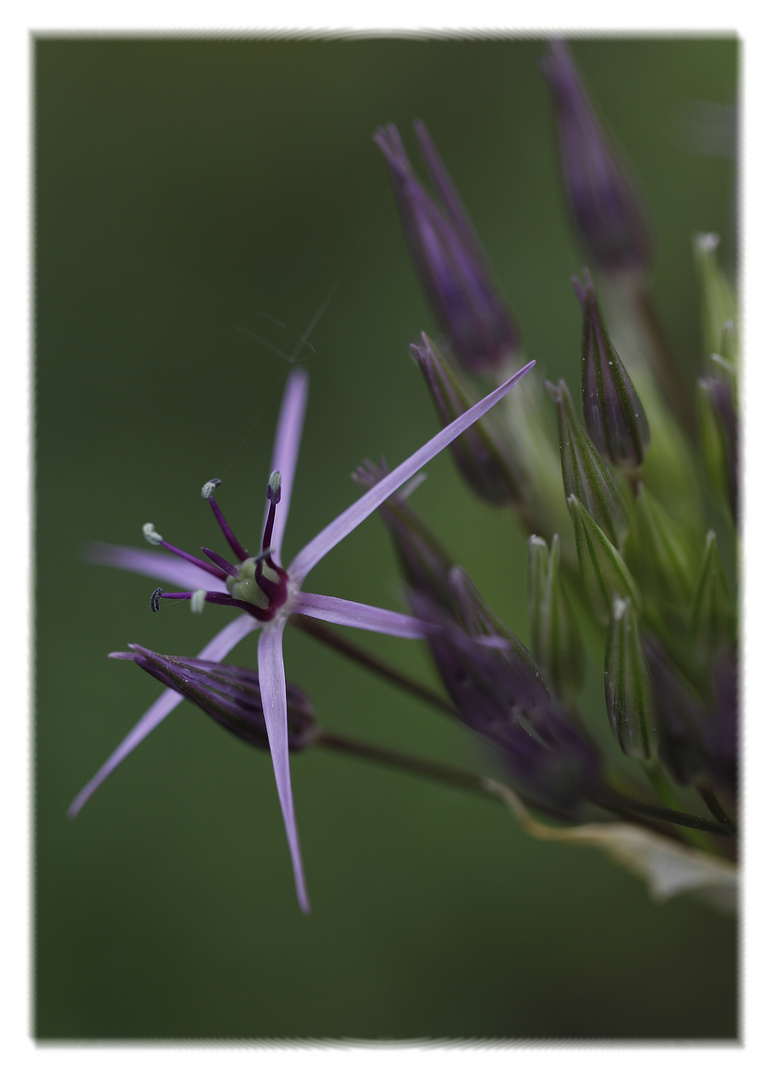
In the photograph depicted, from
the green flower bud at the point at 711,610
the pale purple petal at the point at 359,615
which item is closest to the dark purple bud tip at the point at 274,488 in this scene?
the pale purple petal at the point at 359,615

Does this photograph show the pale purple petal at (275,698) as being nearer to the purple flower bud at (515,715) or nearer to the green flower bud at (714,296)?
the purple flower bud at (515,715)

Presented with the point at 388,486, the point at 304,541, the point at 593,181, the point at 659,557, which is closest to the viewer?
the point at 388,486

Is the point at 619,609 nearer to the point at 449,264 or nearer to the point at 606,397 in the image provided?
the point at 606,397

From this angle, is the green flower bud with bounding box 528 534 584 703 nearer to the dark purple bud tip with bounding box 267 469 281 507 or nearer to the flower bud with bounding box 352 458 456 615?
the flower bud with bounding box 352 458 456 615

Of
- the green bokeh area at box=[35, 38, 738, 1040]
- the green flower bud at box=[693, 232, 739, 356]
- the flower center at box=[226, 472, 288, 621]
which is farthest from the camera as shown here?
the green bokeh area at box=[35, 38, 738, 1040]

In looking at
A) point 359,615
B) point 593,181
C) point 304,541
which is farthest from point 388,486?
point 304,541

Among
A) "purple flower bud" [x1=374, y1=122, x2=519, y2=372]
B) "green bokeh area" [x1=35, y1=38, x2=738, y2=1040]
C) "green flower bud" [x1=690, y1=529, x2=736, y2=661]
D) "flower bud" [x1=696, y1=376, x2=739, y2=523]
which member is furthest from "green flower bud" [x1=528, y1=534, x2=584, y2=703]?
"green bokeh area" [x1=35, y1=38, x2=738, y2=1040]
